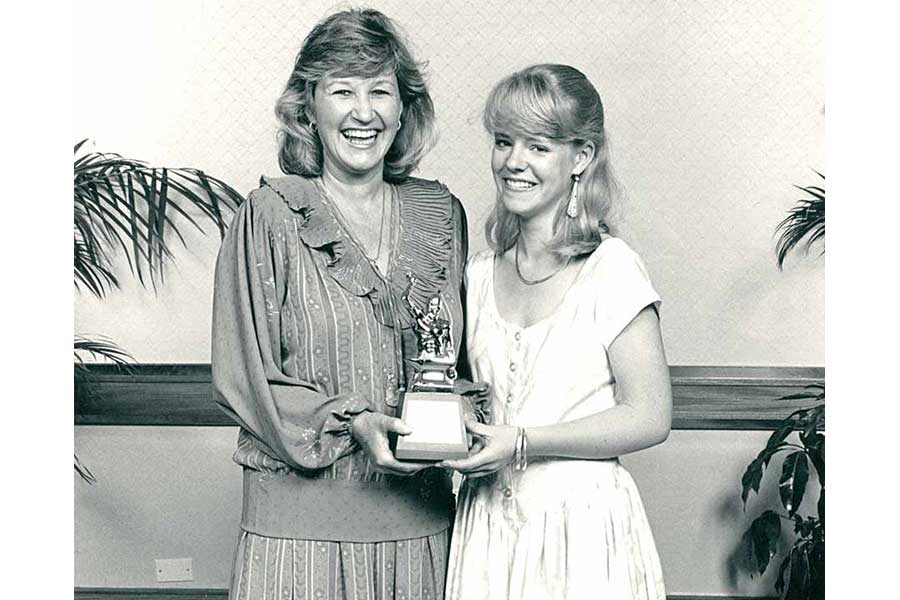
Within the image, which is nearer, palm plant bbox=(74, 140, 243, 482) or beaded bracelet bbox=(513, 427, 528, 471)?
beaded bracelet bbox=(513, 427, 528, 471)

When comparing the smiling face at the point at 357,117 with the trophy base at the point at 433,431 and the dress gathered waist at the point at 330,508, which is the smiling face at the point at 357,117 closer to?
the trophy base at the point at 433,431

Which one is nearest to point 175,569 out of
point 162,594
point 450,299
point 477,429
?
point 162,594

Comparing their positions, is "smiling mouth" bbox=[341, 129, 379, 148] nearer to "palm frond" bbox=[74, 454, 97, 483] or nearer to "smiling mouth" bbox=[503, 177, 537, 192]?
"smiling mouth" bbox=[503, 177, 537, 192]

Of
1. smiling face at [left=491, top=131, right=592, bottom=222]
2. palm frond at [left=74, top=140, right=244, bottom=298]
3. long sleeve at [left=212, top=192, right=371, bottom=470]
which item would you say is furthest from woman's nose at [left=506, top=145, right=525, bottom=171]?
palm frond at [left=74, top=140, right=244, bottom=298]

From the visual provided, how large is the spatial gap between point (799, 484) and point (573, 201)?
6.68 feet

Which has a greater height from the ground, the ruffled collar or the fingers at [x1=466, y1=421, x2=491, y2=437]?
the ruffled collar

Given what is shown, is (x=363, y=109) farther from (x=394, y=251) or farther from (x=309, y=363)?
(x=309, y=363)

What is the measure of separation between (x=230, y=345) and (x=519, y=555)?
2.11ft

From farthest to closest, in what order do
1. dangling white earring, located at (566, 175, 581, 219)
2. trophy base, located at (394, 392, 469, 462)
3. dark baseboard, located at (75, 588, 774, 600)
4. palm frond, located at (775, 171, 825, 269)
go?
dark baseboard, located at (75, 588, 774, 600) < palm frond, located at (775, 171, 825, 269) < dangling white earring, located at (566, 175, 581, 219) < trophy base, located at (394, 392, 469, 462)

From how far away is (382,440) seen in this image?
2211 millimetres

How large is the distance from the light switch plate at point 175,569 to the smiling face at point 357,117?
2.88 meters

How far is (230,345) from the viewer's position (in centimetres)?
231

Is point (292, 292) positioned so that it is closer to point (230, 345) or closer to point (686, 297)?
point (230, 345)

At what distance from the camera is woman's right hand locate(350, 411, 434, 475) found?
2.20 m
